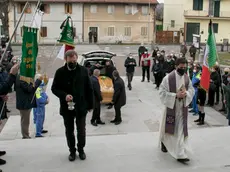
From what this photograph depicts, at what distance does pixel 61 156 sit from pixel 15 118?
6.13 metres

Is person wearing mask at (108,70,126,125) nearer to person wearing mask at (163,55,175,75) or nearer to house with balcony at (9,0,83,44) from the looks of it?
person wearing mask at (163,55,175,75)

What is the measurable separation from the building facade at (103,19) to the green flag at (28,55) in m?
44.5

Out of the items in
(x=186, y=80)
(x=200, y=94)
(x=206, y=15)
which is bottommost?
(x=200, y=94)

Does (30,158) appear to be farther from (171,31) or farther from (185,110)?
(171,31)

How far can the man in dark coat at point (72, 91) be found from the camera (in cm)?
637

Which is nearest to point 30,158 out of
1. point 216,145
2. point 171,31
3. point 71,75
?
point 71,75

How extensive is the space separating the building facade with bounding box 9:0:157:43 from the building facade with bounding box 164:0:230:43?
445 centimetres

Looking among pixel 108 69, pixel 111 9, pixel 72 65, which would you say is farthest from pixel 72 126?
pixel 111 9

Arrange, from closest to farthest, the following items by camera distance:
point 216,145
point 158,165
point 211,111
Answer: point 158,165, point 216,145, point 211,111

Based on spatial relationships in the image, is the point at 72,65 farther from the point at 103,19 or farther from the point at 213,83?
the point at 103,19

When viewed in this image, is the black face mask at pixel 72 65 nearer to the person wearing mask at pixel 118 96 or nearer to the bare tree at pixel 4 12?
the person wearing mask at pixel 118 96

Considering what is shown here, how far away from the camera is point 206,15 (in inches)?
2095

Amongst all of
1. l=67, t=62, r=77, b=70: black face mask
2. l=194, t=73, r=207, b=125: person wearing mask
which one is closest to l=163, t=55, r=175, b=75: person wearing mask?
l=194, t=73, r=207, b=125: person wearing mask

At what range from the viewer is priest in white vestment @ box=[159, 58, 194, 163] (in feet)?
22.3
